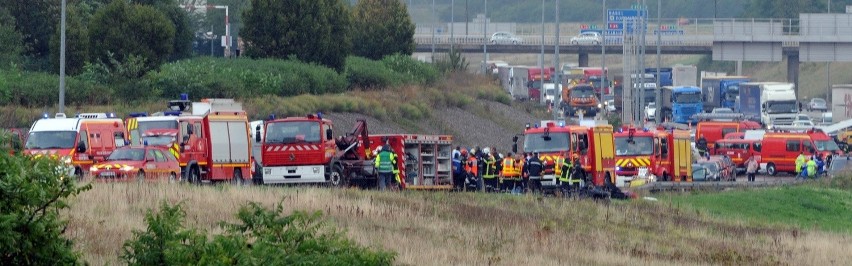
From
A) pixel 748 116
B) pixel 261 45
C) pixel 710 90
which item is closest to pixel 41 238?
pixel 261 45

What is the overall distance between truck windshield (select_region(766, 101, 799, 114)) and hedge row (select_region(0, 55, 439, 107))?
82.6ft

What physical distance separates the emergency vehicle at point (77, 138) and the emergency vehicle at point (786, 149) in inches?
1324

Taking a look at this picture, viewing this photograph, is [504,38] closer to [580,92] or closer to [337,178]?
[580,92]

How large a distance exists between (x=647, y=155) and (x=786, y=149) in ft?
50.0

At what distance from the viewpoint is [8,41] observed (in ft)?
169

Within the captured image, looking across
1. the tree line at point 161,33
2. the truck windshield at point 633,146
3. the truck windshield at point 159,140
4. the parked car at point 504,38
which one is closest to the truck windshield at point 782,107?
the tree line at point 161,33

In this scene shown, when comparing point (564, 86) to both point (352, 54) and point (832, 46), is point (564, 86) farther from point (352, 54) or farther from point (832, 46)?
point (352, 54)

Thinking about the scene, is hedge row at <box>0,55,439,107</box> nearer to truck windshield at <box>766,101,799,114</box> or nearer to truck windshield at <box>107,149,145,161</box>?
truck windshield at <box>107,149,145,161</box>

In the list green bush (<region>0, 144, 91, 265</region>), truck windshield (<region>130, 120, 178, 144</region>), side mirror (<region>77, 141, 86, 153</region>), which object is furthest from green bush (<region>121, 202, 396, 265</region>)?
truck windshield (<region>130, 120, 178, 144</region>)

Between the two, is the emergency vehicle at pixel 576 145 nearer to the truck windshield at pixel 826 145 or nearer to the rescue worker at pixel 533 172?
the rescue worker at pixel 533 172

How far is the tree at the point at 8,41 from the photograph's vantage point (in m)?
50.9

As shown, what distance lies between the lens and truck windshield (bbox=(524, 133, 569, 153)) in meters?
42.7

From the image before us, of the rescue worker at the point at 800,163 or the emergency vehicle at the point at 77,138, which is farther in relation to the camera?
the rescue worker at the point at 800,163

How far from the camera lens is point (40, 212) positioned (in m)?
12.4
